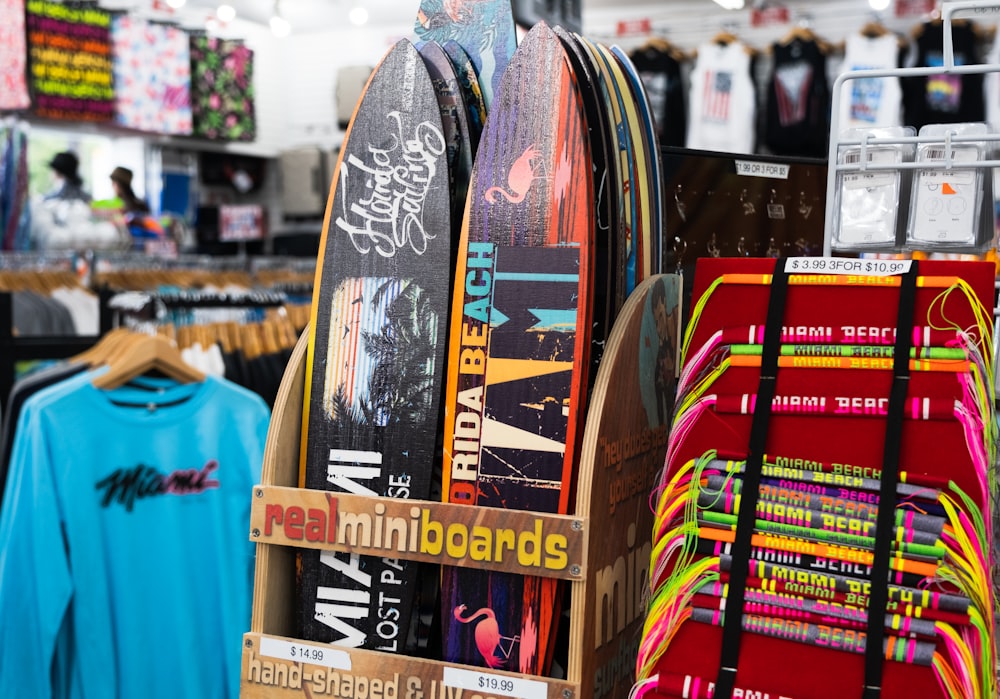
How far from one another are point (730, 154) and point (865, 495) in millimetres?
837

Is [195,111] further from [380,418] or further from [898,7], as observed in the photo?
[380,418]

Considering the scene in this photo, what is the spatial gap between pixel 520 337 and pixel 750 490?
1.07ft

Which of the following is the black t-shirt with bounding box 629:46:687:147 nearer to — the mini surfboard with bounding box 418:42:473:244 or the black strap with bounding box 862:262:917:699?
the mini surfboard with bounding box 418:42:473:244

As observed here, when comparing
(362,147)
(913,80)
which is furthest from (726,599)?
(913,80)

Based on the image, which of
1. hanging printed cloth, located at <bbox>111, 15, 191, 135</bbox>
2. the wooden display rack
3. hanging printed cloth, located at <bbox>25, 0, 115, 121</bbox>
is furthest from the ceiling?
the wooden display rack

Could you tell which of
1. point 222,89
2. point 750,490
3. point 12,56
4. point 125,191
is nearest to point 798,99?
point 125,191

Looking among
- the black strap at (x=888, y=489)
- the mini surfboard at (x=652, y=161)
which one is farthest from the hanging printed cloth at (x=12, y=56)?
the black strap at (x=888, y=489)

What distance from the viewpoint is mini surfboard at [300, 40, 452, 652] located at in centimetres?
121

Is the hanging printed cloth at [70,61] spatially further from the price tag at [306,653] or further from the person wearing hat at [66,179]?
the price tag at [306,653]

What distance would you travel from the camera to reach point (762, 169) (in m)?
1.71

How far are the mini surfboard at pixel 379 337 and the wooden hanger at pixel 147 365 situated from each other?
0.89 meters

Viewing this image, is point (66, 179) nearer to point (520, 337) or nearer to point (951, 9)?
point (520, 337)

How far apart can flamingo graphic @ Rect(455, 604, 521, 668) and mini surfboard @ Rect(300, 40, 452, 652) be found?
0.07 meters

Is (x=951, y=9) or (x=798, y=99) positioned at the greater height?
(x=798, y=99)
